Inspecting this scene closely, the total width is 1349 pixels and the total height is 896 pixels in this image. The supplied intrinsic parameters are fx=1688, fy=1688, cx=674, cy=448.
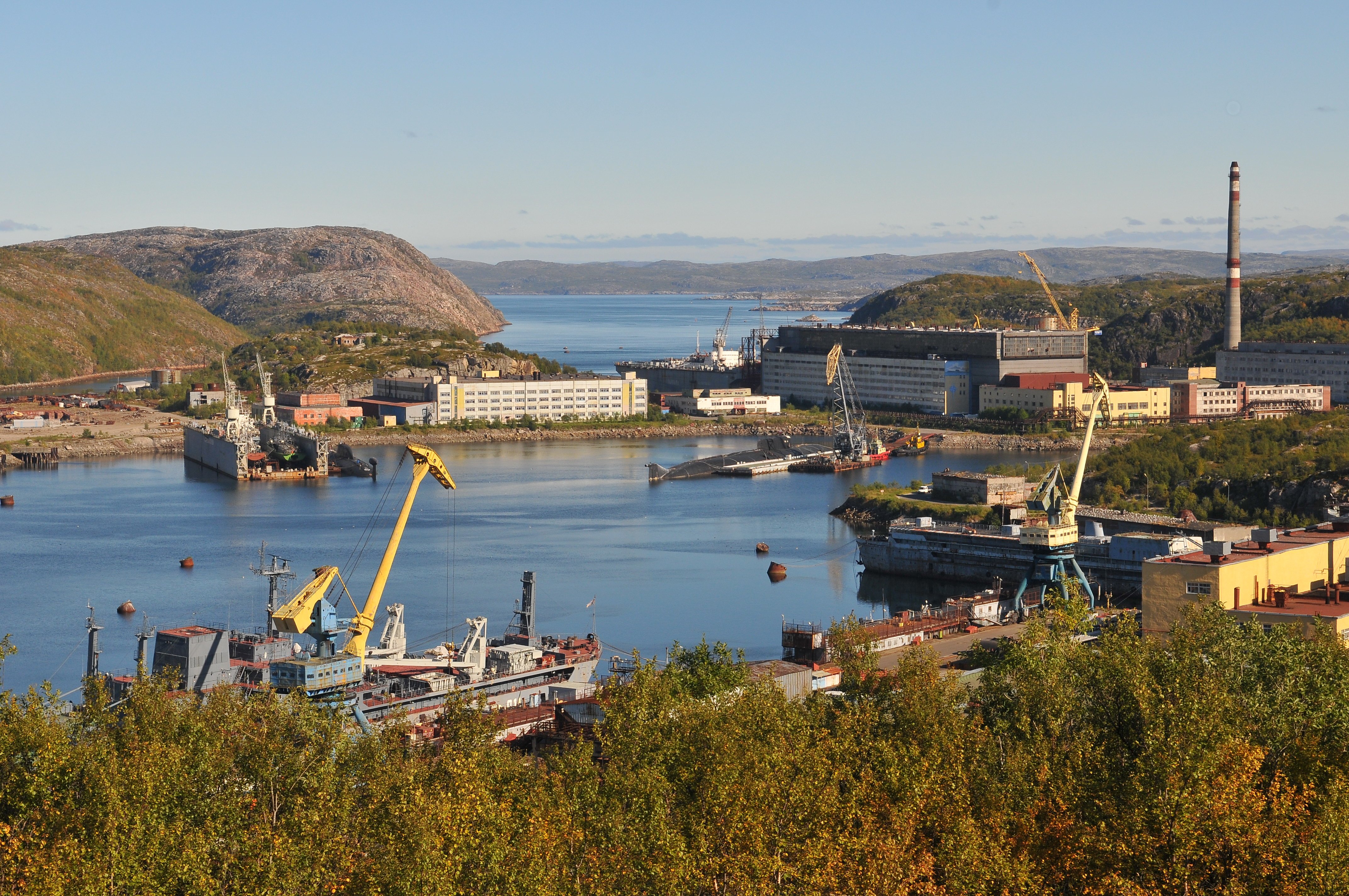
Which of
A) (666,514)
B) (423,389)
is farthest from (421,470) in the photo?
(423,389)

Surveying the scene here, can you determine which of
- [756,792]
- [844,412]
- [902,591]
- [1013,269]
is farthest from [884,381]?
[1013,269]

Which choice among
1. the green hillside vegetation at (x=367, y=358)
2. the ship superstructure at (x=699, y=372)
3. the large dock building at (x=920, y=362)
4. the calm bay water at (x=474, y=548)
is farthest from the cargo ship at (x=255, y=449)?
the large dock building at (x=920, y=362)

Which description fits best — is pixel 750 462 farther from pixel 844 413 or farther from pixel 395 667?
pixel 395 667

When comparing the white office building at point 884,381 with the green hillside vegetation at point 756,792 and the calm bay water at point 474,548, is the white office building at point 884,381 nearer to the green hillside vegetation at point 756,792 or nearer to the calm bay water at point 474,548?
the calm bay water at point 474,548

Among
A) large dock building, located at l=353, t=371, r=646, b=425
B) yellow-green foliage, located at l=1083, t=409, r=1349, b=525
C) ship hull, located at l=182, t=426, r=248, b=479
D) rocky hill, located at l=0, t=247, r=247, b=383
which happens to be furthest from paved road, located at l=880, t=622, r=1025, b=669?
rocky hill, located at l=0, t=247, r=247, b=383

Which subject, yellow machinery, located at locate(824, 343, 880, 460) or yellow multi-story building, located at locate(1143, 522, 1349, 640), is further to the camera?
yellow machinery, located at locate(824, 343, 880, 460)

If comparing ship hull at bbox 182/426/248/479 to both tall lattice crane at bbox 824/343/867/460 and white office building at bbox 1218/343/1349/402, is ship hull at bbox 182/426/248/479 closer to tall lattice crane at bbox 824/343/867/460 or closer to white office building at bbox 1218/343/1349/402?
tall lattice crane at bbox 824/343/867/460
